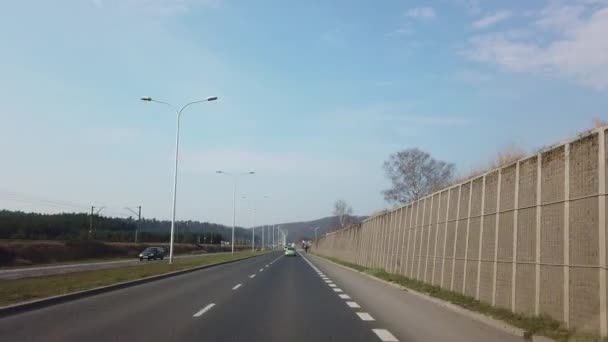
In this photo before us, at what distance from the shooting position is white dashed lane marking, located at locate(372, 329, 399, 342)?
10391 millimetres

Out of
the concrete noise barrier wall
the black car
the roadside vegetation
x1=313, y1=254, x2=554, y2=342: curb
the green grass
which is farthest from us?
the black car

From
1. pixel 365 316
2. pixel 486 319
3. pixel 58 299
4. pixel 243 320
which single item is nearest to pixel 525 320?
pixel 486 319

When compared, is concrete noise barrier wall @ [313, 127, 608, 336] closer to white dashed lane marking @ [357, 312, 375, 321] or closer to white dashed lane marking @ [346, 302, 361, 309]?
white dashed lane marking @ [357, 312, 375, 321]

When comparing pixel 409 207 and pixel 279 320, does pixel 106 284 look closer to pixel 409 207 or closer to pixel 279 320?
pixel 279 320

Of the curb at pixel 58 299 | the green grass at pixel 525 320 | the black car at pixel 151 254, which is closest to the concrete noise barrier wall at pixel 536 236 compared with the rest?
the green grass at pixel 525 320

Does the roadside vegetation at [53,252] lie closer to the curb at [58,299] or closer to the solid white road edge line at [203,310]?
the curb at [58,299]

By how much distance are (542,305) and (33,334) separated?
961 centimetres

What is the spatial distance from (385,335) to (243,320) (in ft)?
11.7

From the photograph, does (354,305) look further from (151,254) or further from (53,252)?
(53,252)

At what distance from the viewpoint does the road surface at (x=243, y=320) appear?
1074cm

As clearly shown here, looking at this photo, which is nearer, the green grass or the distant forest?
the green grass

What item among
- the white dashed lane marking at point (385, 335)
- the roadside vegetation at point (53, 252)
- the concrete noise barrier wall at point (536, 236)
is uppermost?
the concrete noise barrier wall at point (536, 236)

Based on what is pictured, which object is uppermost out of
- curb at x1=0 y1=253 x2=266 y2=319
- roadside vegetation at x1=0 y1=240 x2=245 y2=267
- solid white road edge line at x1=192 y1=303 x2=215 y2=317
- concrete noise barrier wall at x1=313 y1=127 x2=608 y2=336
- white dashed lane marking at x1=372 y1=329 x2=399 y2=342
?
concrete noise barrier wall at x1=313 y1=127 x2=608 y2=336

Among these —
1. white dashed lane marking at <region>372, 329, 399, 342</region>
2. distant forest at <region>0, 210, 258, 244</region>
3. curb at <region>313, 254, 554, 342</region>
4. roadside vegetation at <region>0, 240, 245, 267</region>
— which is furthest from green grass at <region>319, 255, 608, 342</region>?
distant forest at <region>0, 210, 258, 244</region>
